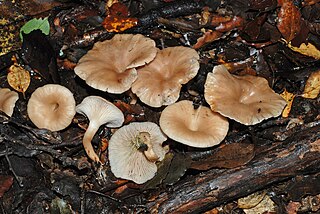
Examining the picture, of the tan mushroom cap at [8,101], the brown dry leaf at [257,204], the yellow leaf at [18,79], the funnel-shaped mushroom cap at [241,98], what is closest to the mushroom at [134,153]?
the funnel-shaped mushroom cap at [241,98]

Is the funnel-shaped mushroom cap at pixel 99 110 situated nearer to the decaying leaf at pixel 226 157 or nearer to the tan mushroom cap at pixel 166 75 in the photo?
the tan mushroom cap at pixel 166 75

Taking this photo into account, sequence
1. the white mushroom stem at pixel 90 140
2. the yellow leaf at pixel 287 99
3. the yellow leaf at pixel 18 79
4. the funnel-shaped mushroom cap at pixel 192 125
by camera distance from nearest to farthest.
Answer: the funnel-shaped mushroom cap at pixel 192 125, the white mushroom stem at pixel 90 140, the yellow leaf at pixel 287 99, the yellow leaf at pixel 18 79

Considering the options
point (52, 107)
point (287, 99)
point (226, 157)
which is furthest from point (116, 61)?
point (287, 99)

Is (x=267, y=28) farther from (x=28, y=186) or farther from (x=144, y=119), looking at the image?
(x=28, y=186)

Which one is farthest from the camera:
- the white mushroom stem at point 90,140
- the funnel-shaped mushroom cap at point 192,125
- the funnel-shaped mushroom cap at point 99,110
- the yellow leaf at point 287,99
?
the yellow leaf at point 287,99

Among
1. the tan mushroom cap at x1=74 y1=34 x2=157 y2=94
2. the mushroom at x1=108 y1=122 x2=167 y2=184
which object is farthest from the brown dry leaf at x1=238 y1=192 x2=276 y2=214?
the tan mushroom cap at x1=74 y1=34 x2=157 y2=94

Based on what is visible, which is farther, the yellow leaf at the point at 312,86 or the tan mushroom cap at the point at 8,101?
the yellow leaf at the point at 312,86

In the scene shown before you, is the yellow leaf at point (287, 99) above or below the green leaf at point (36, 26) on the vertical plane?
below

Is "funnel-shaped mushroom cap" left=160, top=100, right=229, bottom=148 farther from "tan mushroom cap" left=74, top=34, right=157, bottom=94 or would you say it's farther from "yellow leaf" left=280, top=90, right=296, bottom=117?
"yellow leaf" left=280, top=90, right=296, bottom=117

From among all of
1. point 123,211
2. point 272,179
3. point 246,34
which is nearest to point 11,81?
point 123,211
